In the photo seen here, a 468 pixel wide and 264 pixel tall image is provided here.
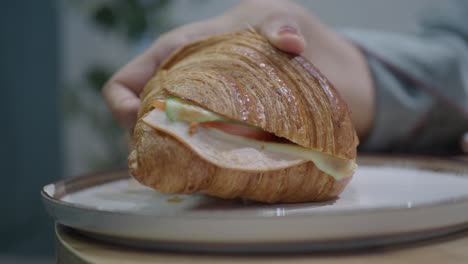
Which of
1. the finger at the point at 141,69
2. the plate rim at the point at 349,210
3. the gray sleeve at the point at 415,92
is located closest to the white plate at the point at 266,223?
the plate rim at the point at 349,210

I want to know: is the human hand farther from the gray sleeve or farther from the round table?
the round table

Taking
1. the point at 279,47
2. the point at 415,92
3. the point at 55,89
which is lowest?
the point at 55,89

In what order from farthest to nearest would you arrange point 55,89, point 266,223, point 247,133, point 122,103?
point 55,89 < point 122,103 < point 247,133 < point 266,223

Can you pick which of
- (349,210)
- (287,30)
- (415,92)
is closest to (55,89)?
(415,92)

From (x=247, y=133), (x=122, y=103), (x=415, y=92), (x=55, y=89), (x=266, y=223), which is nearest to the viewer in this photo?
(x=266, y=223)

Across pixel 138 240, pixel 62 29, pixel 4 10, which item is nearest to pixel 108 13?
pixel 62 29

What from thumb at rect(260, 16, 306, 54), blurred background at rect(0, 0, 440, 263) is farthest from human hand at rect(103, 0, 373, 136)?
blurred background at rect(0, 0, 440, 263)

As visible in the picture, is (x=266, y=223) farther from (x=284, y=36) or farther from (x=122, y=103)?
(x=122, y=103)

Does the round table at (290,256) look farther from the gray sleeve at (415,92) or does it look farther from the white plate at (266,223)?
the gray sleeve at (415,92)
